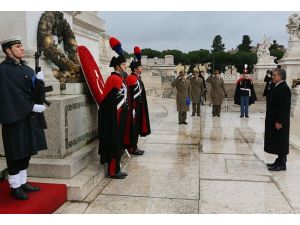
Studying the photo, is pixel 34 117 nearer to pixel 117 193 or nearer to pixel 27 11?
pixel 117 193

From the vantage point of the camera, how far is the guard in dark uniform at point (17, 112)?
11.9 ft

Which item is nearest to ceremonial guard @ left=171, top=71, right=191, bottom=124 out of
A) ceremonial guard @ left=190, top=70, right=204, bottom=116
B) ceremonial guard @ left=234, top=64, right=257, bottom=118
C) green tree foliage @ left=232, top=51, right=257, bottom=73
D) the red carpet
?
ceremonial guard @ left=190, top=70, right=204, bottom=116

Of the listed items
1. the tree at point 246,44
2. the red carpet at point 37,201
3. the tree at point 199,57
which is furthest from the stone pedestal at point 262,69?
the tree at point 246,44

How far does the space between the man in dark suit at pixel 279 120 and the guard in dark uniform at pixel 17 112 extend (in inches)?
146

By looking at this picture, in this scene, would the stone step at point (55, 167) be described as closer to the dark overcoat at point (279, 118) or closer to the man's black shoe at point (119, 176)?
the man's black shoe at point (119, 176)

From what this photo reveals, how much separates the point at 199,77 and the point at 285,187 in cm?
962

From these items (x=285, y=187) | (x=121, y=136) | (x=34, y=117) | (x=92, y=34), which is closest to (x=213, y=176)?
(x=285, y=187)

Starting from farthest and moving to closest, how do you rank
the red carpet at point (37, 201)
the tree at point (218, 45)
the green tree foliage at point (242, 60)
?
the tree at point (218, 45) < the green tree foliage at point (242, 60) < the red carpet at point (37, 201)

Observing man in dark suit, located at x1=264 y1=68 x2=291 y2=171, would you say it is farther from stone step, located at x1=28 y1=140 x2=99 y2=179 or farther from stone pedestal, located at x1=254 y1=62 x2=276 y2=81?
stone pedestal, located at x1=254 y1=62 x2=276 y2=81

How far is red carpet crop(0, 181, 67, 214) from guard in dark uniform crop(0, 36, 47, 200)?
0.33 ft

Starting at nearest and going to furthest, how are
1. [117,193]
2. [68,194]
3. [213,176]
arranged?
[68,194]
[117,193]
[213,176]

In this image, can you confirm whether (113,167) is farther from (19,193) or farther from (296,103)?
(296,103)

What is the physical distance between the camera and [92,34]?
8.59 metres

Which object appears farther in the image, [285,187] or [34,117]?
[285,187]
